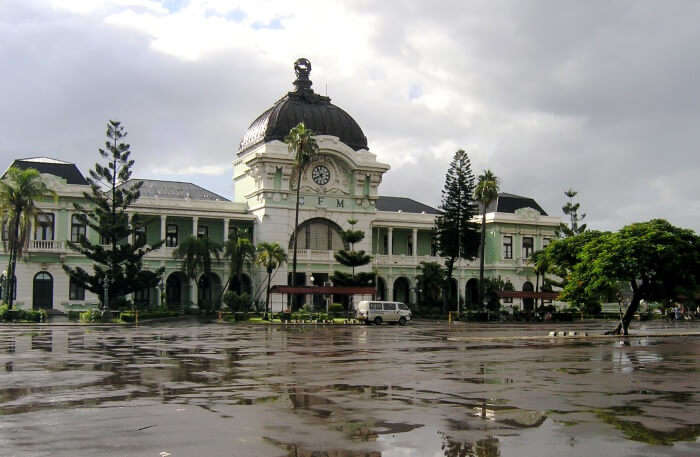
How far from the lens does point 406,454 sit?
945 centimetres

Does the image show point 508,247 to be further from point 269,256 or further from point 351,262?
point 269,256

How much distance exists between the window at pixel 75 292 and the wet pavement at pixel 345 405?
133 ft

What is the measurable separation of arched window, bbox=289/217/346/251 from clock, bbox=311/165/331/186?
10.6ft

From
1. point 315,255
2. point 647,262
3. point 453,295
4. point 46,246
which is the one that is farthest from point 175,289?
point 647,262

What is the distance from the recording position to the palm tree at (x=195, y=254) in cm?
6056

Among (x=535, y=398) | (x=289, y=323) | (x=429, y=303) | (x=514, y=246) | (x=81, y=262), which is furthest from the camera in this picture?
(x=514, y=246)

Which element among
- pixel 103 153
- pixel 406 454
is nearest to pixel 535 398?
pixel 406 454

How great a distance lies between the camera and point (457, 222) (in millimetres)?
68250

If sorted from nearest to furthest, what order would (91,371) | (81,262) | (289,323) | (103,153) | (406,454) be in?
(406,454), (91,371), (289,323), (103,153), (81,262)

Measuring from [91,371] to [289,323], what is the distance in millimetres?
34055

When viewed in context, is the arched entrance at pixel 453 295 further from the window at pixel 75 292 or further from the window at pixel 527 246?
the window at pixel 75 292

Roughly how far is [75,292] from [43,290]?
2.34 metres

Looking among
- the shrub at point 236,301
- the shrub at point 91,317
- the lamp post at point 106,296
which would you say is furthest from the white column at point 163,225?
the shrub at point 91,317

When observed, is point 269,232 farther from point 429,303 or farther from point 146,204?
point 429,303
